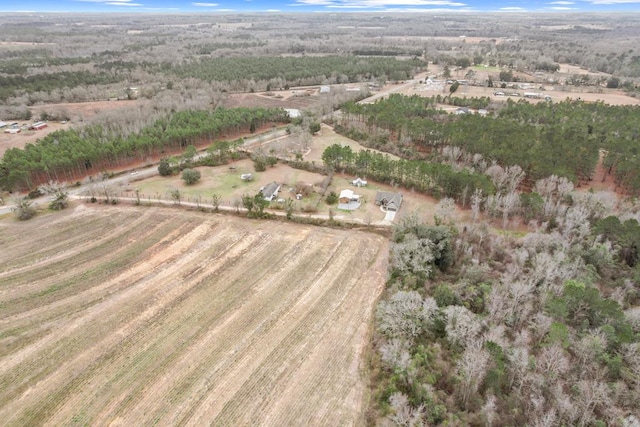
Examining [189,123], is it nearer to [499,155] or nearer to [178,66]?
[499,155]

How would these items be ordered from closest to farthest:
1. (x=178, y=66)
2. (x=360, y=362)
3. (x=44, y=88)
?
(x=360, y=362) → (x=44, y=88) → (x=178, y=66)

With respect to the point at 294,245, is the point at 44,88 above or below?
above

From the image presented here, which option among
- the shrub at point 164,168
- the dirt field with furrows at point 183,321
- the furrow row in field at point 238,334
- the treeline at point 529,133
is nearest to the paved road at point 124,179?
the shrub at point 164,168

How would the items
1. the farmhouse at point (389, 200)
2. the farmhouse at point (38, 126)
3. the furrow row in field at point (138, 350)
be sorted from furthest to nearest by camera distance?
the farmhouse at point (38, 126) < the farmhouse at point (389, 200) < the furrow row in field at point (138, 350)

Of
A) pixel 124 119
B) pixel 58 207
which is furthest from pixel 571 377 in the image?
pixel 124 119

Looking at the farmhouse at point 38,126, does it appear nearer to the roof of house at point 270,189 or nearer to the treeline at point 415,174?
the roof of house at point 270,189

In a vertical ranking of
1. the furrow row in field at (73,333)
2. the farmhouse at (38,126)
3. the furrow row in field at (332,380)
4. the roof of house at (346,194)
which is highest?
the farmhouse at (38,126)

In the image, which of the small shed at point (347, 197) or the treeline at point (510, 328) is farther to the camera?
the small shed at point (347, 197)
